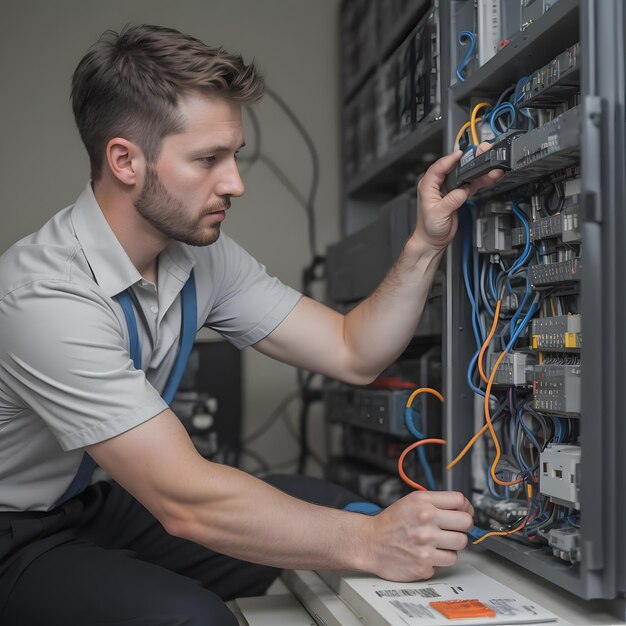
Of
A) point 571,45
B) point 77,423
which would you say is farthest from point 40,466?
point 571,45

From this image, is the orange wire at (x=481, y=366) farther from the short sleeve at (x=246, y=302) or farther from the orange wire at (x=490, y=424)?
the short sleeve at (x=246, y=302)

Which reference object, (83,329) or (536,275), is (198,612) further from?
(536,275)

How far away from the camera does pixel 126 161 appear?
57.5 inches

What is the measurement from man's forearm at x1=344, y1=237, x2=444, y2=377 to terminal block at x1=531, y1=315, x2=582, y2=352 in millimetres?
263

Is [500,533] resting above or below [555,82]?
below

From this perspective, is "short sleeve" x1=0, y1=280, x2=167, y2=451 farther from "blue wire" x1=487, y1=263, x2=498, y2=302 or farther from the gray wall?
the gray wall

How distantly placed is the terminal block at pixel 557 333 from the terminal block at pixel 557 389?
3 cm

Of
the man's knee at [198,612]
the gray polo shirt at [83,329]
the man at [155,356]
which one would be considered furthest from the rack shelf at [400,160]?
the man's knee at [198,612]

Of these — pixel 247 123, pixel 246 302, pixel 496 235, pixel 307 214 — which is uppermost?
pixel 247 123

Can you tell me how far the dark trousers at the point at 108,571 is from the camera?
4.08 ft

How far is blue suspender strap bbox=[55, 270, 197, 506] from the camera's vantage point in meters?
1.43

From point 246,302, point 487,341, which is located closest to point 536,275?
point 487,341

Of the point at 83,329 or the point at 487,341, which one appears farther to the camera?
the point at 487,341

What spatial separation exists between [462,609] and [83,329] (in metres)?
0.68
